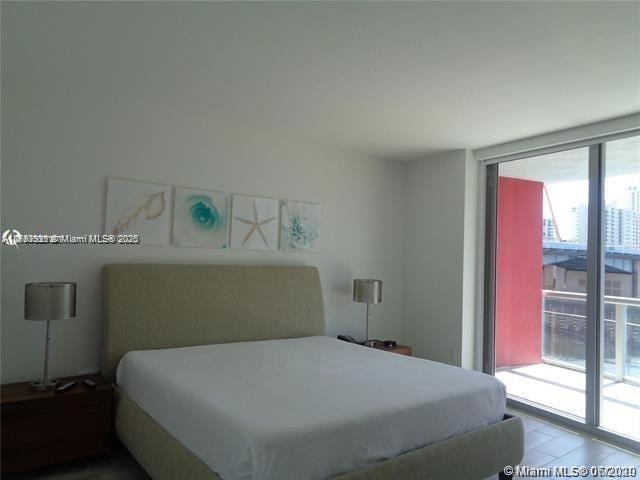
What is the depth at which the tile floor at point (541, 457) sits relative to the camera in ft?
8.76

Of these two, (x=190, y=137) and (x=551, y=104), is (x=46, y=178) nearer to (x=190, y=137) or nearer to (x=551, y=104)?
(x=190, y=137)

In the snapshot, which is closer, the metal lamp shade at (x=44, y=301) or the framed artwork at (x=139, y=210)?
the metal lamp shade at (x=44, y=301)

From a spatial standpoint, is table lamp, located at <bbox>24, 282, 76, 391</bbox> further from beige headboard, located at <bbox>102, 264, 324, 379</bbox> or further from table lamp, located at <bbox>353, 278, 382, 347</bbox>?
table lamp, located at <bbox>353, 278, 382, 347</bbox>

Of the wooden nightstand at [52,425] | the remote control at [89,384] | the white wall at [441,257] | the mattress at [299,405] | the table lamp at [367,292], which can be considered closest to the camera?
the mattress at [299,405]

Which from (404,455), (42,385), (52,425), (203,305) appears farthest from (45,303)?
(404,455)

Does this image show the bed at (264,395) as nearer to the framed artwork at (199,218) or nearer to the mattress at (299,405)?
the mattress at (299,405)

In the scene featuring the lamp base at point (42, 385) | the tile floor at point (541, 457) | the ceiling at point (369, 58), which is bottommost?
the tile floor at point (541, 457)

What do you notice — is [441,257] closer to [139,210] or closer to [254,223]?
[254,223]

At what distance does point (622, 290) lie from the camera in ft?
11.5

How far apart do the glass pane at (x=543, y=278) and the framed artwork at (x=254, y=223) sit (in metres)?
2.37

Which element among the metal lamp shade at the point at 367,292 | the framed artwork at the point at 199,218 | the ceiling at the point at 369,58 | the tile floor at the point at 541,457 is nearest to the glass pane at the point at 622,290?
the tile floor at the point at 541,457

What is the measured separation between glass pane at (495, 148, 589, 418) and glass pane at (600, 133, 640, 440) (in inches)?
7.8

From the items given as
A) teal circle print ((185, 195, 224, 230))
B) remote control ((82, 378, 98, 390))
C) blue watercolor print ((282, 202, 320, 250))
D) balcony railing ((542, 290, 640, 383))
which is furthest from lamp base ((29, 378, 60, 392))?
balcony railing ((542, 290, 640, 383))

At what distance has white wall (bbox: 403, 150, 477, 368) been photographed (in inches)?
178
